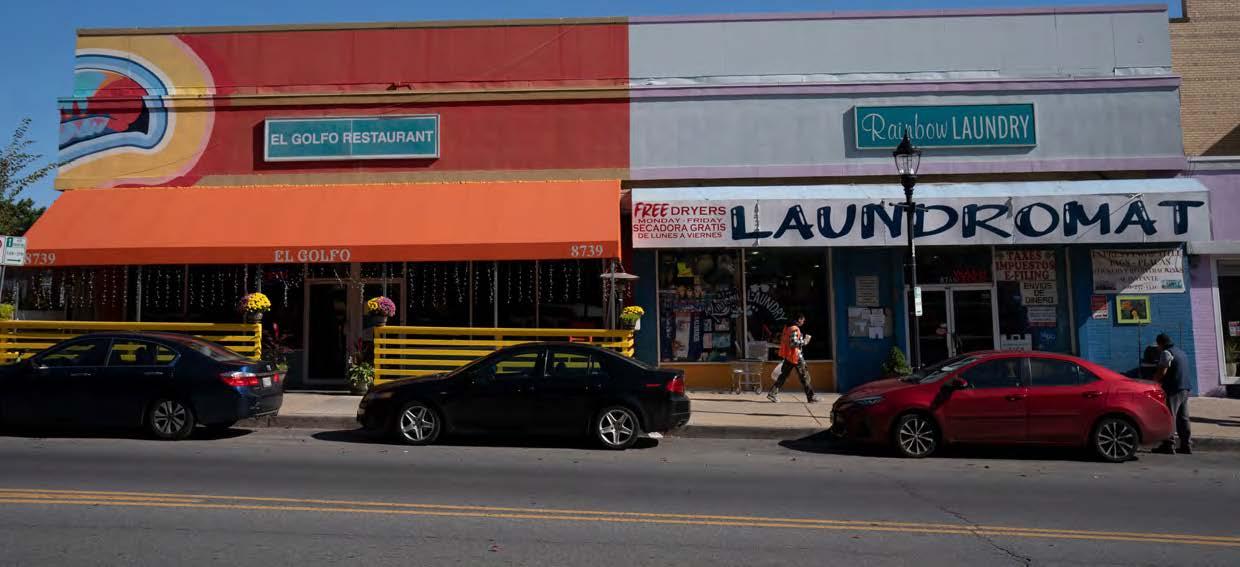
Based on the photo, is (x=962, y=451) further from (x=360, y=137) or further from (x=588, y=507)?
(x=360, y=137)

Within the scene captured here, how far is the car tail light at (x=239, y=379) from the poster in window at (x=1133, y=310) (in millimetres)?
14866

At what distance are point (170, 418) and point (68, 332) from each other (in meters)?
5.41

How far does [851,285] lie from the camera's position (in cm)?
1600

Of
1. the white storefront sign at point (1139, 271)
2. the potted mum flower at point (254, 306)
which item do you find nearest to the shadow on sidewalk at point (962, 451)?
the white storefront sign at point (1139, 271)

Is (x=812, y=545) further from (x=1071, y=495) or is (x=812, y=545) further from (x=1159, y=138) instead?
(x=1159, y=138)

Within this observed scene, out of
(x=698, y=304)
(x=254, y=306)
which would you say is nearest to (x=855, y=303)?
(x=698, y=304)

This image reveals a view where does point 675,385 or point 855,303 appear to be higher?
point 855,303

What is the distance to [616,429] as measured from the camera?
10.5 m

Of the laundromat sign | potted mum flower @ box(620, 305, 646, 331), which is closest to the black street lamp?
the laundromat sign

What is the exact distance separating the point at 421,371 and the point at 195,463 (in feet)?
18.1

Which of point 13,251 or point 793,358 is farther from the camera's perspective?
point 793,358

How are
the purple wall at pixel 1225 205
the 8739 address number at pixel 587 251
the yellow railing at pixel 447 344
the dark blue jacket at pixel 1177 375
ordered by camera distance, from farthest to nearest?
1. the purple wall at pixel 1225 205
2. the 8739 address number at pixel 587 251
3. the yellow railing at pixel 447 344
4. the dark blue jacket at pixel 1177 375

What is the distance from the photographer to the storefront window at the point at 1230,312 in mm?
15625

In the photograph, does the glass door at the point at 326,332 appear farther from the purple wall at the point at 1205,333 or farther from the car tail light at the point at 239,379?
the purple wall at the point at 1205,333
